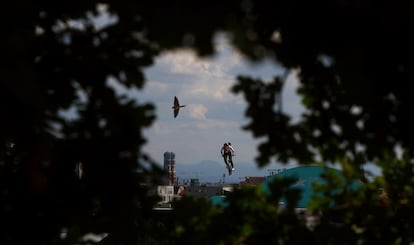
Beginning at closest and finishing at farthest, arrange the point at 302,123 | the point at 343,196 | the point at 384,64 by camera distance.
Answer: the point at 384,64
the point at 302,123
the point at 343,196

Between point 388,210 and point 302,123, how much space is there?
3.74ft

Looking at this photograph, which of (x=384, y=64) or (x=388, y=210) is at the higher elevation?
(x=384, y=64)

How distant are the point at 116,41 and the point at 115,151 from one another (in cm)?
54

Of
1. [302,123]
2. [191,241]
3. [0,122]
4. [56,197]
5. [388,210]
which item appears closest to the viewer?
[0,122]

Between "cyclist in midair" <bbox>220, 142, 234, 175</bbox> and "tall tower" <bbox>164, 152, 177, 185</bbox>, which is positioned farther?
"cyclist in midair" <bbox>220, 142, 234, 175</bbox>

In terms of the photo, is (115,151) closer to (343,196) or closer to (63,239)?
(63,239)

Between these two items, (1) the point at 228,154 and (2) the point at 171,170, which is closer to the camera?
(1) the point at 228,154

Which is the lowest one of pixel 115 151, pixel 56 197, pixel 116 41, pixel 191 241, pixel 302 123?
pixel 191 241

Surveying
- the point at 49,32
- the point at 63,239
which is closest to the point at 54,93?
the point at 49,32

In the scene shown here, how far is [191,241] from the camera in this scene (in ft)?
8.97

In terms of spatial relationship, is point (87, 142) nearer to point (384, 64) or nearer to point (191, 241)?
point (191, 241)

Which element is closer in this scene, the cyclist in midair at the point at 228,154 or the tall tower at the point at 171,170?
the tall tower at the point at 171,170

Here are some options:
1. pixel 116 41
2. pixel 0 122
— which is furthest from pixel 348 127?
pixel 0 122

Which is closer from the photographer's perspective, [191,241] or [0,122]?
[0,122]
